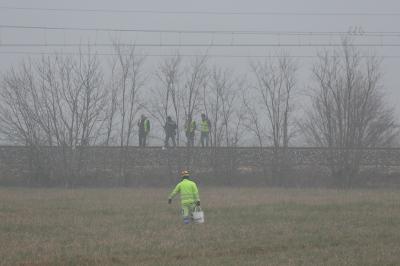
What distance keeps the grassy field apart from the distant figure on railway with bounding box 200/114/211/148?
16165mm

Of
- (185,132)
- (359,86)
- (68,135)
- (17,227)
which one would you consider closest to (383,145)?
(359,86)

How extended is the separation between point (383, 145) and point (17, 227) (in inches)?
1221

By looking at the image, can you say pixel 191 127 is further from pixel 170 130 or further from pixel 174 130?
pixel 170 130

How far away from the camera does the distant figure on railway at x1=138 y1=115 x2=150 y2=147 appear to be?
→ 3962cm

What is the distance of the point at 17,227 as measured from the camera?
1752cm

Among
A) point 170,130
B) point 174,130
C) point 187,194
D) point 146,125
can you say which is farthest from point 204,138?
point 187,194

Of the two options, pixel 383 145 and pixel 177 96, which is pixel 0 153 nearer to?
pixel 177 96

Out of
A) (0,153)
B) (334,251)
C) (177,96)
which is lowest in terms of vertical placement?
(334,251)

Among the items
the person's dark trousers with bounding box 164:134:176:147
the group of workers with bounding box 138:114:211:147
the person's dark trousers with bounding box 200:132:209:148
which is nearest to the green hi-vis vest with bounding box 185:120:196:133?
the group of workers with bounding box 138:114:211:147

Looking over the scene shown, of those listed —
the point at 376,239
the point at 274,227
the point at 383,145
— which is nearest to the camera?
the point at 376,239

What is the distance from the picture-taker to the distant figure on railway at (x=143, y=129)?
39.6 m

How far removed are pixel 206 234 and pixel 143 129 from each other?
78.6 feet

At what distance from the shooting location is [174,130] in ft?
136

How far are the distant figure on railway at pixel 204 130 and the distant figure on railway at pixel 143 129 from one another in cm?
324
